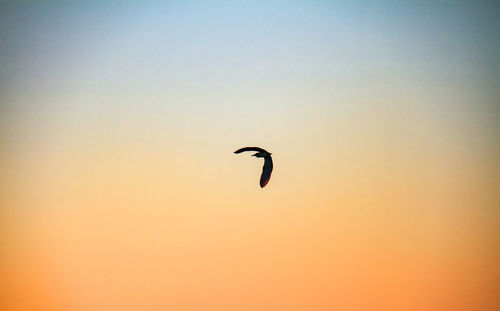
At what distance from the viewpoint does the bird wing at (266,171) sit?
59.1 inches

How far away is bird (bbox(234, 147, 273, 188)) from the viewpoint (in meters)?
1.50

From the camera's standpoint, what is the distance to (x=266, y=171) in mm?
1501

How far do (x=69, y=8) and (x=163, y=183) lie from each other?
873 millimetres

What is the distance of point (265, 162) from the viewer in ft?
4.96

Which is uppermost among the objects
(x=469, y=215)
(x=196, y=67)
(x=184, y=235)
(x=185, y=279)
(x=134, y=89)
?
(x=196, y=67)

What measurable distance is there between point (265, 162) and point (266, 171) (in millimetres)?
39

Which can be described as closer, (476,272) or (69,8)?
(476,272)

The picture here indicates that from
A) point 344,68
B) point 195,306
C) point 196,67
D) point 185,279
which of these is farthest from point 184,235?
point 344,68

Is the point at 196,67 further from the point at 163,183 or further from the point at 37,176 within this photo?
the point at 37,176

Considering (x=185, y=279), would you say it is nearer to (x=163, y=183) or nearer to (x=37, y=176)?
(x=163, y=183)

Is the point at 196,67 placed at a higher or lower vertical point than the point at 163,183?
higher

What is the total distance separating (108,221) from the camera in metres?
1.51

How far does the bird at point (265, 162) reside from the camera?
Answer: 4.92 feet

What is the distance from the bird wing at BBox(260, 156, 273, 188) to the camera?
1.50 metres
